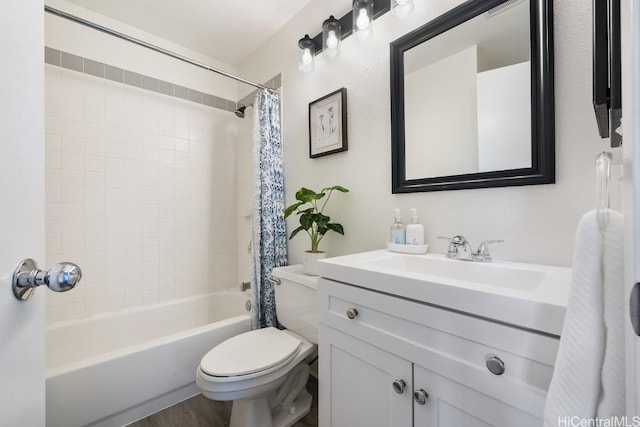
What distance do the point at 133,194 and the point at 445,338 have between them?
214cm

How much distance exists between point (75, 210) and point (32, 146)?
5.35 feet

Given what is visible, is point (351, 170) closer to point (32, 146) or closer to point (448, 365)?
point (448, 365)

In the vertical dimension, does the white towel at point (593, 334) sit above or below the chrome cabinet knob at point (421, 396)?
above

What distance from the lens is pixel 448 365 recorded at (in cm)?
65

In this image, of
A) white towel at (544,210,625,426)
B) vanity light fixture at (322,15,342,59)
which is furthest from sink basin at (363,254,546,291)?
vanity light fixture at (322,15,342,59)

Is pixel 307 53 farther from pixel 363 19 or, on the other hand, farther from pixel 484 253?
pixel 484 253

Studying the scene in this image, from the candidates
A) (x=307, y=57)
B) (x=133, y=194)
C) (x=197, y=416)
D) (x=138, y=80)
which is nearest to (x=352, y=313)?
(x=197, y=416)

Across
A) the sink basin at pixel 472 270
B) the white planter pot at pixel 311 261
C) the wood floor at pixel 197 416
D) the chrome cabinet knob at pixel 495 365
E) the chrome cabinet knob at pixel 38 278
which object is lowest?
the wood floor at pixel 197 416

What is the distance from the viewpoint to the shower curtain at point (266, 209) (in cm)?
176

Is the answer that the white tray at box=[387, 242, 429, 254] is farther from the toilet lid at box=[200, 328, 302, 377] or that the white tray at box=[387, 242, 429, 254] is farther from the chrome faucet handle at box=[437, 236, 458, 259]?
the toilet lid at box=[200, 328, 302, 377]

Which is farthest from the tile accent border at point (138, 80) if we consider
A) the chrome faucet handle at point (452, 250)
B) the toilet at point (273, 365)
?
the chrome faucet handle at point (452, 250)

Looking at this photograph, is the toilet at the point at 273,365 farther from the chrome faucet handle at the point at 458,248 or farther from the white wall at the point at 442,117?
the white wall at the point at 442,117

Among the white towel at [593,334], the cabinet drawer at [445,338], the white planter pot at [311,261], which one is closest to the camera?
the white towel at [593,334]

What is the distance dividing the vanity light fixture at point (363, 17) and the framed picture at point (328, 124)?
27 cm
